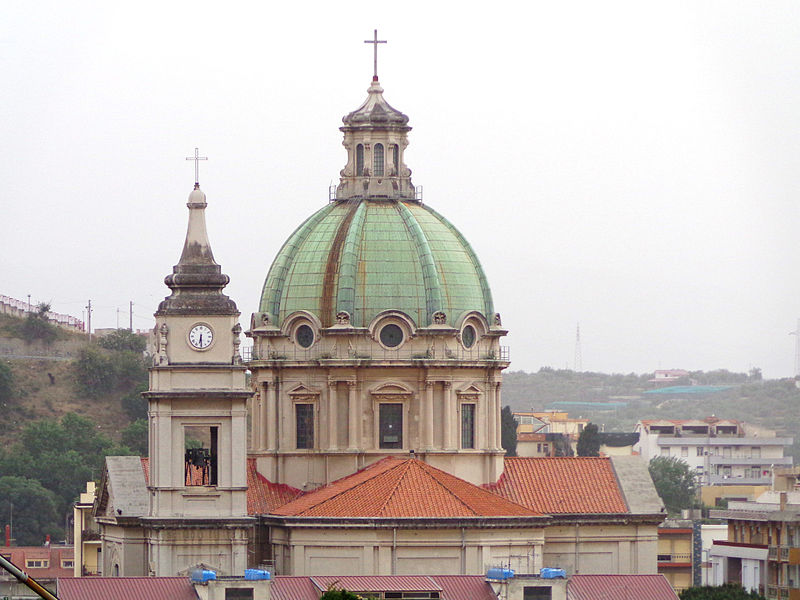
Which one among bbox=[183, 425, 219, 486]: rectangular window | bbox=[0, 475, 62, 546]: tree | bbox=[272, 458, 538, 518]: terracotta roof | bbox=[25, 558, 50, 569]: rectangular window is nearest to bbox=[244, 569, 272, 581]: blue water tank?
bbox=[272, 458, 538, 518]: terracotta roof

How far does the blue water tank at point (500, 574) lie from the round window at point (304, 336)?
13560 mm

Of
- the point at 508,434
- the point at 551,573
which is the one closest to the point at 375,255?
the point at 551,573

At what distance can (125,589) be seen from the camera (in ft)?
307

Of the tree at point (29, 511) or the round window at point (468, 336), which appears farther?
the tree at point (29, 511)

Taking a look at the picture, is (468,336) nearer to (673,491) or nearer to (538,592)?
(538,592)

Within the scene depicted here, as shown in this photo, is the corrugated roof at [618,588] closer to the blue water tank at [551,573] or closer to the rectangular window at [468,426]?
the blue water tank at [551,573]

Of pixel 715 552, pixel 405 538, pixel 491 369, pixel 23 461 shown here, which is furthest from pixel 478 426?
pixel 23 461

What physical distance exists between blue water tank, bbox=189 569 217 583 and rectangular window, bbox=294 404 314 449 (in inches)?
488

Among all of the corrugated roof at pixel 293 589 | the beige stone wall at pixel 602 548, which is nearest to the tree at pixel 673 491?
the beige stone wall at pixel 602 548

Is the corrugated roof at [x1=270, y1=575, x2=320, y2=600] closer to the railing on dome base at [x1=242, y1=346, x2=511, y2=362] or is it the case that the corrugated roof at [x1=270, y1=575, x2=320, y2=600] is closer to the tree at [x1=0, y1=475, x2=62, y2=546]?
the railing on dome base at [x1=242, y1=346, x2=511, y2=362]

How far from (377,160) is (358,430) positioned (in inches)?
437

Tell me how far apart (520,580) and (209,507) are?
1128 cm

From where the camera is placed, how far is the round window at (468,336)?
10744 centimetres

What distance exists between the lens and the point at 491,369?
353 feet
